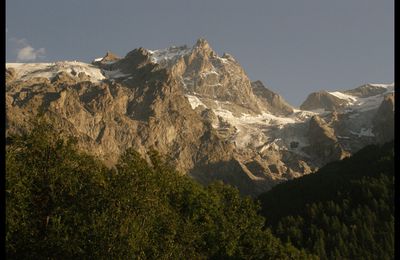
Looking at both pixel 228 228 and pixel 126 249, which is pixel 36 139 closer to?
pixel 126 249

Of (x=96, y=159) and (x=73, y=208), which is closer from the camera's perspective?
(x=73, y=208)

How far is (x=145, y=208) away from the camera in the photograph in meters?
35.7

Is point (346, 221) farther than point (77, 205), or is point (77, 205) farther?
point (346, 221)

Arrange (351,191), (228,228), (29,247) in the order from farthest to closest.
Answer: (351,191)
(228,228)
(29,247)

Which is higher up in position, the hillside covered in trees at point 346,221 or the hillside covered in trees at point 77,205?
the hillside covered in trees at point 77,205

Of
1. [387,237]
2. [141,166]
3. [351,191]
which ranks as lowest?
[387,237]

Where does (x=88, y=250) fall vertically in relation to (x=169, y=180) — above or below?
below

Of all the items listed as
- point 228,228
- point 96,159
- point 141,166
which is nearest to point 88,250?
point 141,166

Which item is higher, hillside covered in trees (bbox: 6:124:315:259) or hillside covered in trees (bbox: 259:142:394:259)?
hillside covered in trees (bbox: 6:124:315:259)

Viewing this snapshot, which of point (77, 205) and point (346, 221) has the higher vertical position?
point (77, 205)

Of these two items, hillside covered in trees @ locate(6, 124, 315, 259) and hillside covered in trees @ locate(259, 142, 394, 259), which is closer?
hillside covered in trees @ locate(6, 124, 315, 259)

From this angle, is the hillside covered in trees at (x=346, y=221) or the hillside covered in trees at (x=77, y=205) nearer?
the hillside covered in trees at (x=77, y=205)

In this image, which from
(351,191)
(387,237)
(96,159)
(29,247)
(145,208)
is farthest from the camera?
(351,191)

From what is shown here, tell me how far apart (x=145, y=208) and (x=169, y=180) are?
25.8 ft
